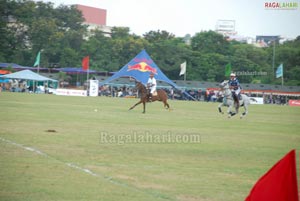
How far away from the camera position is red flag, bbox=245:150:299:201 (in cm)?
533

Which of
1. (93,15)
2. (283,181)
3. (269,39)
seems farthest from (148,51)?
(283,181)

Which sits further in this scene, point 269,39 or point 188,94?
point 188,94

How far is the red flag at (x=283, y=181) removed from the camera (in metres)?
5.33

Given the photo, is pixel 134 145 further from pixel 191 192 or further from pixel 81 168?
pixel 191 192

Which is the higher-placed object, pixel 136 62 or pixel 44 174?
pixel 136 62

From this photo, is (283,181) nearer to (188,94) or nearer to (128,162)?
(128,162)

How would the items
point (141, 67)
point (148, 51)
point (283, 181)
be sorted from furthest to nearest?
point (148, 51)
point (141, 67)
point (283, 181)

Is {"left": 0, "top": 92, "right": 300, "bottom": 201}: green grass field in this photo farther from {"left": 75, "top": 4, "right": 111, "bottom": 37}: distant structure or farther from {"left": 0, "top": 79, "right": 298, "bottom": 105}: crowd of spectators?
{"left": 0, "top": 79, "right": 298, "bottom": 105}: crowd of spectators

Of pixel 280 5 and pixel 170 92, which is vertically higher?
pixel 280 5

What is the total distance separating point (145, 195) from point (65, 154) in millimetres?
4243

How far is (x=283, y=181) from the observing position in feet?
17.5

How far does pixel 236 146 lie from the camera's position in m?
16.2

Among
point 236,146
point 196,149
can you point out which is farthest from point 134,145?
point 236,146

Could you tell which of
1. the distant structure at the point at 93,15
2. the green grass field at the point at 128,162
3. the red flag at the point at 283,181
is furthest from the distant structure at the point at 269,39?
the red flag at the point at 283,181
